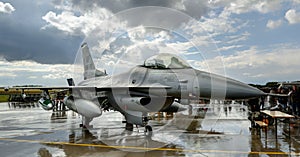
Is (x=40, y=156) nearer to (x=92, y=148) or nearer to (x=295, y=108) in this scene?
(x=92, y=148)

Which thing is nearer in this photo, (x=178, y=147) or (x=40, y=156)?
(x=40, y=156)

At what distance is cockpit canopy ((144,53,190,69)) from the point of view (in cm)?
838

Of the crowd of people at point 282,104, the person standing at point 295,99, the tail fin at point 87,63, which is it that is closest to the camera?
the crowd of people at point 282,104

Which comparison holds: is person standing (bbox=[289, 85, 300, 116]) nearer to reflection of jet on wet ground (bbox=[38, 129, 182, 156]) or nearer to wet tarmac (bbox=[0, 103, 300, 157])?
wet tarmac (bbox=[0, 103, 300, 157])

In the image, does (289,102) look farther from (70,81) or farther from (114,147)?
(70,81)

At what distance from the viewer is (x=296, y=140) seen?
779 centimetres

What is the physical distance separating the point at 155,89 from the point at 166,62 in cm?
103

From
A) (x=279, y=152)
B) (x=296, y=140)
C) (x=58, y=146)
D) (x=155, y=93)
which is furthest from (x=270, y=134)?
(x=58, y=146)

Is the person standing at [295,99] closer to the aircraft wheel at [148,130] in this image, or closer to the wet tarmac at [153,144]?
the wet tarmac at [153,144]

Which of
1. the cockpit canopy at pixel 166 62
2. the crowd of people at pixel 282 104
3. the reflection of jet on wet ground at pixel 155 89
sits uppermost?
the cockpit canopy at pixel 166 62

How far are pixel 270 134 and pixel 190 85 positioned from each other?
3.88 meters

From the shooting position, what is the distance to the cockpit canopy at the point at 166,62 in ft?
27.5

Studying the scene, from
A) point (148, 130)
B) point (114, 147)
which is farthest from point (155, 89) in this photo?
point (114, 147)

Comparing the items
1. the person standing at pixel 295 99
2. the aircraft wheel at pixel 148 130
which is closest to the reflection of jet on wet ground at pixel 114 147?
the aircraft wheel at pixel 148 130
